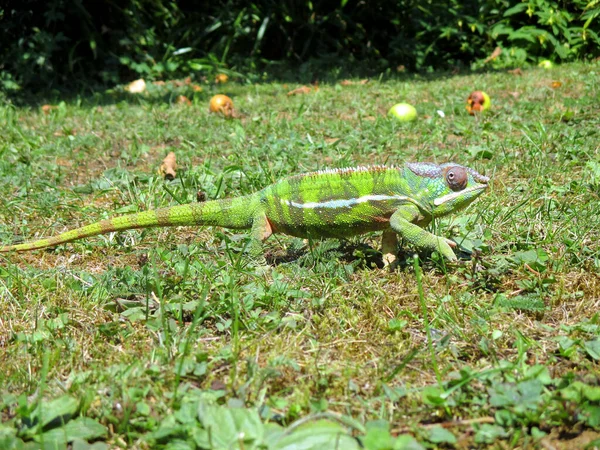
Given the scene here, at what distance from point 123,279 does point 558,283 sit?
2244 millimetres

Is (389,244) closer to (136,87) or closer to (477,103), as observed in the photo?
(477,103)

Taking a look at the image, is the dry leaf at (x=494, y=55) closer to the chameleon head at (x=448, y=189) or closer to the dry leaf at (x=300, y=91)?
the dry leaf at (x=300, y=91)

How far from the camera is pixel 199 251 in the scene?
3.75 metres

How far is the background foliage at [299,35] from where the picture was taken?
995cm

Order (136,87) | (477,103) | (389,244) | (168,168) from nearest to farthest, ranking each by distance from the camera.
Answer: (389,244), (168,168), (477,103), (136,87)

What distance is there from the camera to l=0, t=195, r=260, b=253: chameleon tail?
11.8 ft

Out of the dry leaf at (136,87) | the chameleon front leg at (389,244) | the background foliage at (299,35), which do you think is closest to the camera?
the chameleon front leg at (389,244)

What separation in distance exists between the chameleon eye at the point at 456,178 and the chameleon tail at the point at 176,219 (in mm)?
1088

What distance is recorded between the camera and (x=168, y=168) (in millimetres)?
5207

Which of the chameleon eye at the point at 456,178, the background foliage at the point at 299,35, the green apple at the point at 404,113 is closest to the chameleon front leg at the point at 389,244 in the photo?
the chameleon eye at the point at 456,178

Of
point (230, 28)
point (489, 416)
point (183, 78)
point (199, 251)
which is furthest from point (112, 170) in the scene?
point (230, 28)

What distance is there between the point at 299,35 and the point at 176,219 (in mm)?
8955

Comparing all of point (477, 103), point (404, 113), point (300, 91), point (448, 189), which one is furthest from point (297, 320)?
point (300, 91)

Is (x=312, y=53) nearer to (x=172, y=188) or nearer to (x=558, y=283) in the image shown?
(x=172, y=188)
